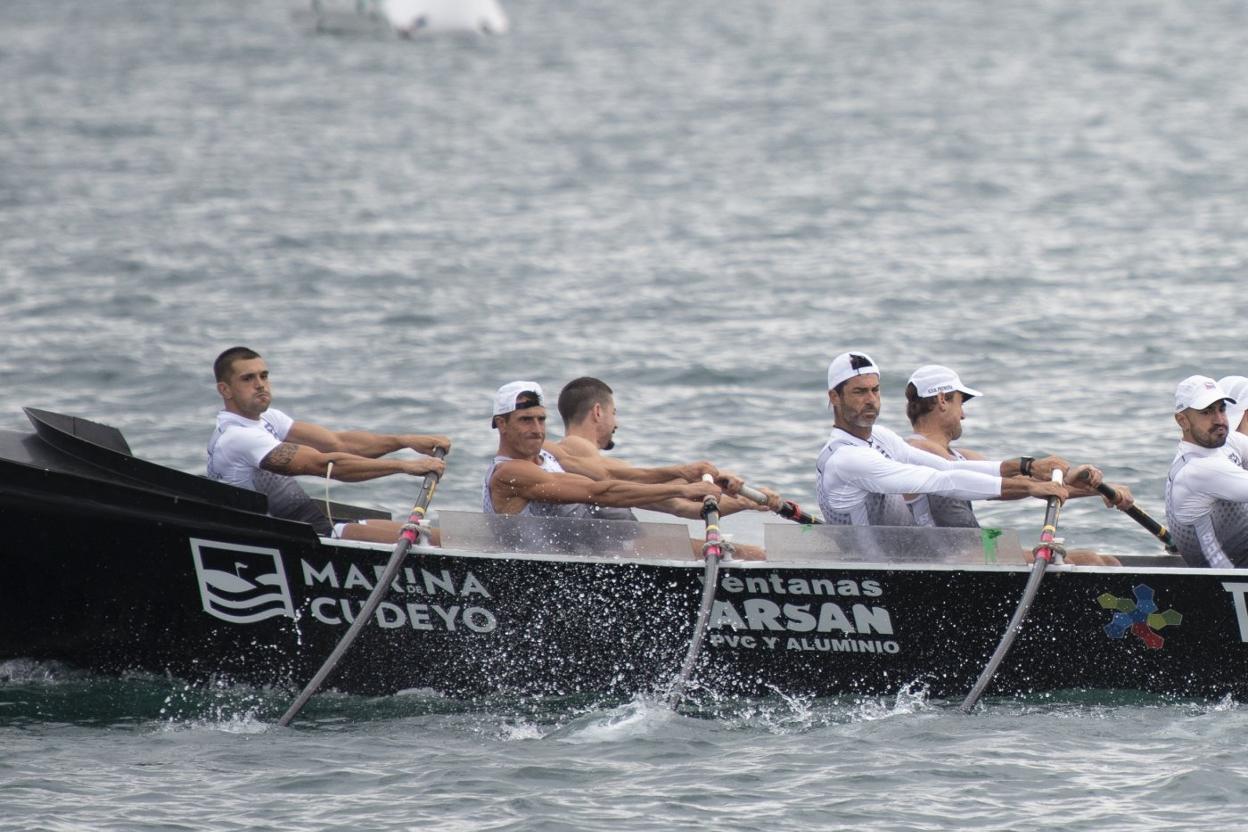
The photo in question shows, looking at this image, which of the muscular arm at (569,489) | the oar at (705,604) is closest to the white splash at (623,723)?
the oar at (705,604)

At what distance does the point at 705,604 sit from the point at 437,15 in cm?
4362

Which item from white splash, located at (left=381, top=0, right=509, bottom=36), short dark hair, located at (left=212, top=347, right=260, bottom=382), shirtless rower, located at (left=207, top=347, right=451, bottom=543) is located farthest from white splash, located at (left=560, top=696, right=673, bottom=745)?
white splash, located at (left=381, top=0, right=509, bottom=36)

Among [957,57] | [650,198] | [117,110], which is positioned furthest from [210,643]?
[957,57]

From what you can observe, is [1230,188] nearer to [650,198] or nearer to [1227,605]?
[650,198]

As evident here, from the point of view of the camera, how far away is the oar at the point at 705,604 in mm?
10359

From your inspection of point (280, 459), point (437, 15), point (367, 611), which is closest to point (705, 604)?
point (367, 611)

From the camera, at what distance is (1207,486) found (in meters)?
10.4

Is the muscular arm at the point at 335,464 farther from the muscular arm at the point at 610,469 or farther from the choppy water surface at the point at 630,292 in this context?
the choppy water surface at the point at 630,292

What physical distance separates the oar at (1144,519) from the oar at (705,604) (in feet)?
6.76

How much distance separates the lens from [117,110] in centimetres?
3875

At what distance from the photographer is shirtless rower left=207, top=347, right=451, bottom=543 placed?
36.7 ft

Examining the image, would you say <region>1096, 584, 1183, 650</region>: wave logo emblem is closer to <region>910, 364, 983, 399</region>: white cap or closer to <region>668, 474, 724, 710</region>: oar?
<region>910, 364, 983, 399</region>: white cap

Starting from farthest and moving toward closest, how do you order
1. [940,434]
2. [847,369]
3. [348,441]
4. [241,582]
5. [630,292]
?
1. [630,292]
2. [348,441]
3. [940,434]
4. [241,582]
5. [847,369]

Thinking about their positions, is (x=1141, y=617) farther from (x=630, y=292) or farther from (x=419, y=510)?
(x=630, y=292)
